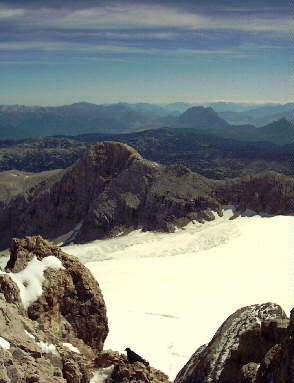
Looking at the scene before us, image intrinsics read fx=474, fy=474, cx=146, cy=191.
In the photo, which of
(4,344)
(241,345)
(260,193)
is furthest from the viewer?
(260,193)

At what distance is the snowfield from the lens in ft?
86.5

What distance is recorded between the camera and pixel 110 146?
77562mm

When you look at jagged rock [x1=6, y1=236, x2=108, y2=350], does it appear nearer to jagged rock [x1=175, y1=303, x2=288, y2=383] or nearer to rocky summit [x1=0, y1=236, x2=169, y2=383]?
rocky summit [x1=0, y1=236, x2=169, y2=383]

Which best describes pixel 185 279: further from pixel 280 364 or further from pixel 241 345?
pixel 280 364

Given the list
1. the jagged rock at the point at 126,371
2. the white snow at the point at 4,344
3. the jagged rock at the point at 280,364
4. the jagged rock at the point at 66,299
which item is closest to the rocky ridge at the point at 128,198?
the jagged rock at the point at 66,299

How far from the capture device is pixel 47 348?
43.7 ft

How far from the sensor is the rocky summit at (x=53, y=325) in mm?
11914

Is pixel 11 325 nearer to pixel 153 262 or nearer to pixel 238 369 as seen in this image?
pixel 238 369

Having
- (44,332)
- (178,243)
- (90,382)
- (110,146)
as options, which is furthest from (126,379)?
(110,146)

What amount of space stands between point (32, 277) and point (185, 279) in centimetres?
2334

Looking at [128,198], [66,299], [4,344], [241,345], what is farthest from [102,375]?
[128,198]

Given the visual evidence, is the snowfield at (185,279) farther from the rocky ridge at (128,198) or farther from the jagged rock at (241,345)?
the jagged rock at (241,345)

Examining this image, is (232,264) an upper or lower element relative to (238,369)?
lower

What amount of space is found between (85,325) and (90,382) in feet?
12.1
